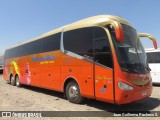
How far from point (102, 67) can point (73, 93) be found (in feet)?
7.72

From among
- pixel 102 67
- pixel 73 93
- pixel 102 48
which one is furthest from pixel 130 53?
pixel 73 93

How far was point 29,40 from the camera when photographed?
16.0m

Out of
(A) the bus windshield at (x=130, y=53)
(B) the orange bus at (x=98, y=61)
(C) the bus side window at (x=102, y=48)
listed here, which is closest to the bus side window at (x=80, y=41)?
(B) the orange bus at (x=98, y=61)

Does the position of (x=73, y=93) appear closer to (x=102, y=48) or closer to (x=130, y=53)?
(x=102, y=48)

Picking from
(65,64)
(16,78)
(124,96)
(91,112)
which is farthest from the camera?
(16,78)

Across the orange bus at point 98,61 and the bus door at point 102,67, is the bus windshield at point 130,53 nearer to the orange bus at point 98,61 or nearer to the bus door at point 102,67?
the orange bus at point 98,61

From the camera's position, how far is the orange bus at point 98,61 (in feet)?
26.6

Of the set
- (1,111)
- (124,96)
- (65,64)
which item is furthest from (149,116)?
(1,111)

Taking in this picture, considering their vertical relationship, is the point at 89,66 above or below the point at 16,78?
above

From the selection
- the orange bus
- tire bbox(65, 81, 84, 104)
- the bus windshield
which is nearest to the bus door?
the orange bus

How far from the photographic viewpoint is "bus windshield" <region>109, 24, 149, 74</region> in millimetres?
8203

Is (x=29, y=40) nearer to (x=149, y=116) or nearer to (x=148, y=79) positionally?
(x=148, y=79)

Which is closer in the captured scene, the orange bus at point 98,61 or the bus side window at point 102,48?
the orange bus at point 98,61

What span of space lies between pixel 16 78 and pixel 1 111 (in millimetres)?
10219
